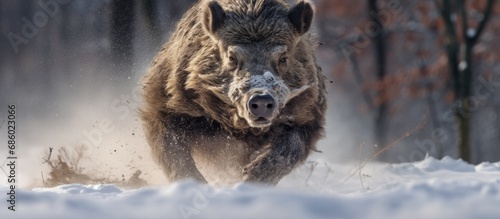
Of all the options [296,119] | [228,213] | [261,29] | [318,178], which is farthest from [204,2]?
[228,213]

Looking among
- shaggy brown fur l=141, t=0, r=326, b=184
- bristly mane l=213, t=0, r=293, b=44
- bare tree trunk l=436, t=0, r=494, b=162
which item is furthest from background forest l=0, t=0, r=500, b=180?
bristly mane l=213, t=0, r=293, b=44

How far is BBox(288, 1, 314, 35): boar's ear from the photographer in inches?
281

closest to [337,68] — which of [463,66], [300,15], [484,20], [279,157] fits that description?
[463,66]

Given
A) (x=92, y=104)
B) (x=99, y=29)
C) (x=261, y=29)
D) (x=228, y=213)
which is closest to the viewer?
(x=228, y=213)

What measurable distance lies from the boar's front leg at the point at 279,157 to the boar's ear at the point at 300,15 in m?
0.83

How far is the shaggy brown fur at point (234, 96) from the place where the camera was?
268 inches

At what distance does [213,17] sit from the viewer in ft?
23.2

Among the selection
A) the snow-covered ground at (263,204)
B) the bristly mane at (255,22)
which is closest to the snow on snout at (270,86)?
the bristly mane at (255,22)

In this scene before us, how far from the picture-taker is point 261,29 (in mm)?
6922

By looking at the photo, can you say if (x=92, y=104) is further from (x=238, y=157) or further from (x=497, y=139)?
(x=497, y=139)

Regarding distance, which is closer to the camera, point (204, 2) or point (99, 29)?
point (204, 2)

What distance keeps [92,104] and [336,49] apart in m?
12.2

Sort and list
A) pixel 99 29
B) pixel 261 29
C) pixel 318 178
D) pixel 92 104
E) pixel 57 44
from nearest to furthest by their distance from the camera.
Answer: pixel 261 29
pixel 318 178
pixel 92 104
pixel 99 29
pixel 57 44

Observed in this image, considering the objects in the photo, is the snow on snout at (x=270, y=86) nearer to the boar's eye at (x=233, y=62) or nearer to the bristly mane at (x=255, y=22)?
the boar's eye at (x=233, y=62)
